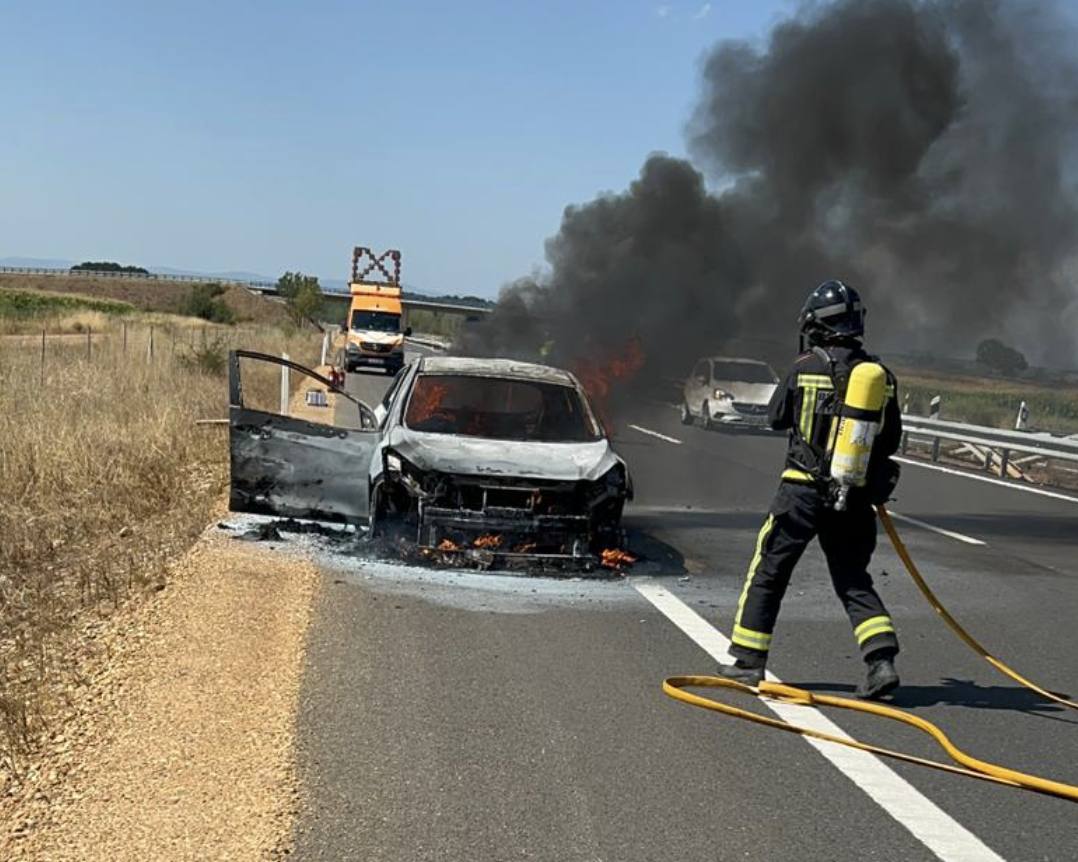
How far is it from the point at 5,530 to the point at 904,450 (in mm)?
16280

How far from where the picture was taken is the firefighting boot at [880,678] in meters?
5.77

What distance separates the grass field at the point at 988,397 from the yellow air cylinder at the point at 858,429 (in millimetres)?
22297

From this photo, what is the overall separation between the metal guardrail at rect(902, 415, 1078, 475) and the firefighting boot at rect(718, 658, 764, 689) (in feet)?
41.0

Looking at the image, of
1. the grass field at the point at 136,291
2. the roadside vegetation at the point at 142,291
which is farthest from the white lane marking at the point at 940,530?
the grass field at the point at 136,291

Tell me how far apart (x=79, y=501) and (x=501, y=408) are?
4.15 meters

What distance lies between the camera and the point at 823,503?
592cm

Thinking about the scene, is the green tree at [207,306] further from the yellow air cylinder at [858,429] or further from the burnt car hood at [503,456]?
the yellow air cylinder at [858,429]

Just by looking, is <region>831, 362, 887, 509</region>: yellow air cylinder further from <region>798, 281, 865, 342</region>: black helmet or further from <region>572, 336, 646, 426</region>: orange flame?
<region>572, 336, 646, 426</region>: orange flame

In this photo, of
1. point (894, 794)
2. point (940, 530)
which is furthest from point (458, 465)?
point (940, 530)

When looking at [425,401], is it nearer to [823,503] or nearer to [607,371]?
[823,503]

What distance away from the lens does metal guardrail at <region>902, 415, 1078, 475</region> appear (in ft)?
56.9

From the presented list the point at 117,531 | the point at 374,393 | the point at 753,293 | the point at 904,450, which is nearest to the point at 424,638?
the point at 117,531

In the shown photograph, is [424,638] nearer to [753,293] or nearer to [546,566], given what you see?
[546,566]

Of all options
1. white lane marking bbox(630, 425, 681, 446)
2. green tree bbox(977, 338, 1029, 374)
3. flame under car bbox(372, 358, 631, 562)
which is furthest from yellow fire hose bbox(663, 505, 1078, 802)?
green tree bbox(977, 338, 1029, 374)
